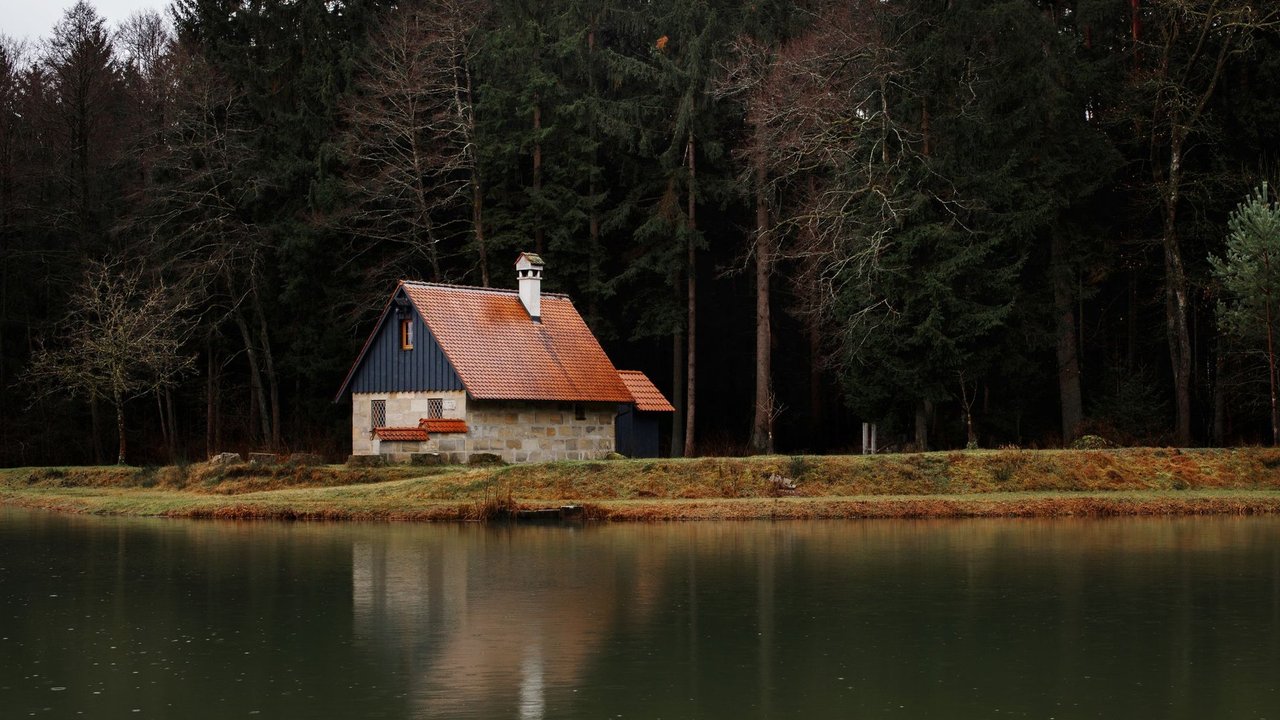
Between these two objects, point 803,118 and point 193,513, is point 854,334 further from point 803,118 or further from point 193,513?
point 193,513

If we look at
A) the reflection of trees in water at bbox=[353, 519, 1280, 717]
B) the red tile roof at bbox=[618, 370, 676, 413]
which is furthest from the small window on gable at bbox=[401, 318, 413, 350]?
the reflection of trees in water at bbox=[353, 519, 1280, 717]

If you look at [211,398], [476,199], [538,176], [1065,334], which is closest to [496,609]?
[1065,334]

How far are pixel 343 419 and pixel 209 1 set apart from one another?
1561cm

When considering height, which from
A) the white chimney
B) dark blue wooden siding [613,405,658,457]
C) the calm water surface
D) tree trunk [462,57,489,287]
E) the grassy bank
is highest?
tree trunk [462,57,489,287]

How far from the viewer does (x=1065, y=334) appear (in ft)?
139

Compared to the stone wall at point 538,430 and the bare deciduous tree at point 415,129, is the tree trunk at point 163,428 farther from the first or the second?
the stone wall at point 538,430

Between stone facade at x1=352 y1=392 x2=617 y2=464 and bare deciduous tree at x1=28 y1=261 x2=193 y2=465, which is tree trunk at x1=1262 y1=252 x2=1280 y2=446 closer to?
stone facade at x1=352 y1=392 x2=617 y2=464

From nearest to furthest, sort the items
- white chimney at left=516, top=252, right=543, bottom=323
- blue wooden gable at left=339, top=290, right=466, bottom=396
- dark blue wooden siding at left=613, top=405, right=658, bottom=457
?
blue wooden gable at left=339, top=290, right=466, bottom=396 < white chimney at left=516, top=252, right=543, bottom=323 < dark blue wooden siding at left=613, top=405, right=658, bottom=457

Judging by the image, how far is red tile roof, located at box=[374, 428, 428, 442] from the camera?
37.0 m

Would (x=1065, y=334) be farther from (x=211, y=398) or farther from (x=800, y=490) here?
(x=211, y=398)

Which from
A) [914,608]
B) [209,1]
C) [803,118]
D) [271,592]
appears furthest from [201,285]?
[914,608]

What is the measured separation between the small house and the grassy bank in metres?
4.47

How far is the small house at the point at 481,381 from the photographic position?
125 feet

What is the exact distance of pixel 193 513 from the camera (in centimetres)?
3009
